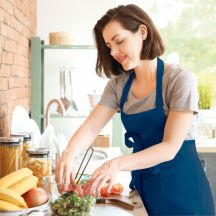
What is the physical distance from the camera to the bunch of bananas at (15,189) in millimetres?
1185

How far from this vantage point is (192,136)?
154 cm

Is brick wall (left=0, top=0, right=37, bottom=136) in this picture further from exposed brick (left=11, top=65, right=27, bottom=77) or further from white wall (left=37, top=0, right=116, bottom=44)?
white wall (left=37, top=0, right=116, bottom=44)

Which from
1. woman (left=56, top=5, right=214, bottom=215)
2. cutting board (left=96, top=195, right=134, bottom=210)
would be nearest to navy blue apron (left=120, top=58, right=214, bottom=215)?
woman (left=56, top=5, right=214, bottom=215)

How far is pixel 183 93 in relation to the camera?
1.43 m

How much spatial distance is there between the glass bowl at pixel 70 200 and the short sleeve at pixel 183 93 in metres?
0.43

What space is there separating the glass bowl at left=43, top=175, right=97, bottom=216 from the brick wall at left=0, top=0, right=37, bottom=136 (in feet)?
2.79

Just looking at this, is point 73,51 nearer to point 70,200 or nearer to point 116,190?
point 116,190

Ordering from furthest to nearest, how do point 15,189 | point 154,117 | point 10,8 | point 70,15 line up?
point 70,15, point 10,8, point 154,117, point 15,189

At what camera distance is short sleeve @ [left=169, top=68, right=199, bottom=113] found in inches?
55.4

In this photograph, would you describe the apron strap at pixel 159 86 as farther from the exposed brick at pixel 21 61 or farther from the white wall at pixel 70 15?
the white wall at pixel 70 15

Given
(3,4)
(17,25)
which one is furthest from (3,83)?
(17,25)

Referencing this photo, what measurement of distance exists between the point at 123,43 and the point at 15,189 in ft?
2.02

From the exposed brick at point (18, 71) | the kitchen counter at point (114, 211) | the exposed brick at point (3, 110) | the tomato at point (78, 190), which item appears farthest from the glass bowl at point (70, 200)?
the exposed brick at point (18, 71)

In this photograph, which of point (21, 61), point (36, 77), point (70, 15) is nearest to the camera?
point (21, 61)
